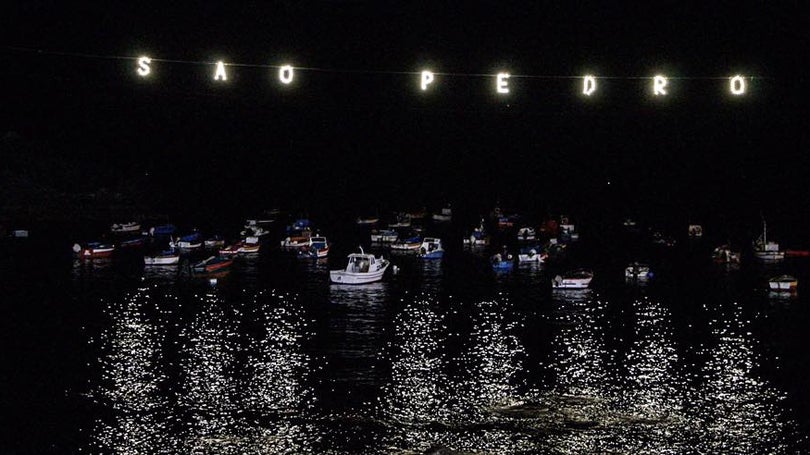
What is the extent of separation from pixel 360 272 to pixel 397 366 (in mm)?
29294

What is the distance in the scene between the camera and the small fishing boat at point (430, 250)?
316ft

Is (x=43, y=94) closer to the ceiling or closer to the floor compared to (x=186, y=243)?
closer to the ceiling

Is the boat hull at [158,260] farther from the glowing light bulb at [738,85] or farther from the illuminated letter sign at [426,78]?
the glowing light bulb at [738,85]

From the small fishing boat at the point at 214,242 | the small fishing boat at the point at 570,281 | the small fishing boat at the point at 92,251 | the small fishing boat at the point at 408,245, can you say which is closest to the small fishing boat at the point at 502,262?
the small fishing boat at the point at 570,281

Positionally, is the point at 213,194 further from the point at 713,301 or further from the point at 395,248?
the point at 713,301

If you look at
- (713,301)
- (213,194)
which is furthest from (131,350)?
(213,194)

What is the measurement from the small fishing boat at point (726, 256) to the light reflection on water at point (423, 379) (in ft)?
105

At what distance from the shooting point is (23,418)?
3709 centimetres

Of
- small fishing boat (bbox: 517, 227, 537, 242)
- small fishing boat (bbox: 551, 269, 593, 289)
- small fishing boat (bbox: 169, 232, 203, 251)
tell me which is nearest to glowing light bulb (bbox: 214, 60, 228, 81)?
small fishing boat (bbox: 551, 269, 593, 289)

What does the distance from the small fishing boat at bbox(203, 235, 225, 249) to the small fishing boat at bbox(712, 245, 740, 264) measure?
63.5 meters

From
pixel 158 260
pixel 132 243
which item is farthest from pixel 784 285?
pixel 132 243

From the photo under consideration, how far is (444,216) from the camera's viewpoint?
154 m

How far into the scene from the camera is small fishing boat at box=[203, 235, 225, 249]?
333 feet

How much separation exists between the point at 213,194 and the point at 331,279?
122052 millimetres
